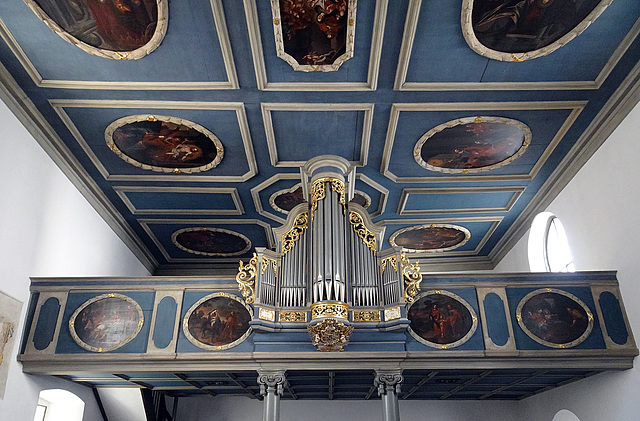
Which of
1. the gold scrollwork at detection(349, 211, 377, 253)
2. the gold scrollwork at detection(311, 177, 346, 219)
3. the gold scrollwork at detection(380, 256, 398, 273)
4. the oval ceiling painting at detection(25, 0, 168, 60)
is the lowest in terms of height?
the gold scrollwork at detection(380, 256, 398, 273)

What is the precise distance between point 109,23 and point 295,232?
4645 mm

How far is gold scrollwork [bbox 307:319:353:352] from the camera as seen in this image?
331 inches

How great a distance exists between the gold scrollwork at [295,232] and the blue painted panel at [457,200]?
134 inches

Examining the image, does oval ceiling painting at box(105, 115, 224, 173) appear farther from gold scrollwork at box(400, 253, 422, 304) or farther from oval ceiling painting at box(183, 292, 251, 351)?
gold scrollwork at box(400, 253, 422, 304)

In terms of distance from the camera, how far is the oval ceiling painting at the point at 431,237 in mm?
14238

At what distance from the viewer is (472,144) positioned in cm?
1047

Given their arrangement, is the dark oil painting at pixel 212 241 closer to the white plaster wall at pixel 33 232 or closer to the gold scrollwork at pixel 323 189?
the white plaster wall at pixel 33 232

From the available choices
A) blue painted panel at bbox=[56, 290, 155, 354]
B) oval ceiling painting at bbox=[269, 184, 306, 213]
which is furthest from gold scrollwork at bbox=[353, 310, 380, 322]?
oval ceiling painting at bbox=[269, 184, 306, 213]

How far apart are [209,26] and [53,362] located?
6.17m

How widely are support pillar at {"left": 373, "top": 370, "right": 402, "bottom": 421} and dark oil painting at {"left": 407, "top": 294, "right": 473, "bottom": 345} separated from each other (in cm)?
87

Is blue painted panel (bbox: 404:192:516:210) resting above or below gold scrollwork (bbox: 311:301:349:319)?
above

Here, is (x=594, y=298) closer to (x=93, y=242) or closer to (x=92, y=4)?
(x=92, y=4)

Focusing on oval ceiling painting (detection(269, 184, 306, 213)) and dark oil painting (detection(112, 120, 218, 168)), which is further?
oval ceiling painting (detection(269, 184, 306, 213))

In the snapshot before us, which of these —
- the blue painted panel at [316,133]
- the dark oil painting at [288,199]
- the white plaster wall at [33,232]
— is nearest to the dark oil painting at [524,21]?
the blue painted panel at [316,133]
